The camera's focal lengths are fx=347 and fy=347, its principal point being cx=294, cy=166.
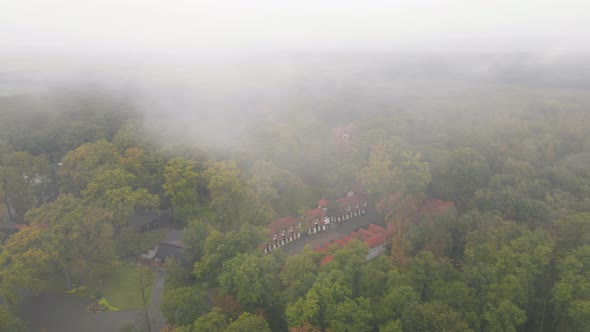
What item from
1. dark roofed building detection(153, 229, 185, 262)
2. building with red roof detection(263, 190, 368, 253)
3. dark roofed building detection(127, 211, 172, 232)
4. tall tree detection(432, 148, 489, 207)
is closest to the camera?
dark roofed building detection(153, 229, 185, 262)

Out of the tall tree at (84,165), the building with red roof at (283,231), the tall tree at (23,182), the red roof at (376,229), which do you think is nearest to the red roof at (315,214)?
the building with red roof at (283,231)

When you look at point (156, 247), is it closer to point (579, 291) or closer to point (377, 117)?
point (579, 291)

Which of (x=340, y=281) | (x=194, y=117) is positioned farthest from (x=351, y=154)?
(x=194, y=117)

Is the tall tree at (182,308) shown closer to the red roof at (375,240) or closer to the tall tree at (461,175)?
the red roof at (375,240)

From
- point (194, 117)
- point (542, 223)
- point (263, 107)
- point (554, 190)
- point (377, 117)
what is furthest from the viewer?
point (263, 107)

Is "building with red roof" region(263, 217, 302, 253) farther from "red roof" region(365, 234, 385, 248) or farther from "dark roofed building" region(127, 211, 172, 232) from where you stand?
"dark roofed building" region(127, 211, 172, 232)

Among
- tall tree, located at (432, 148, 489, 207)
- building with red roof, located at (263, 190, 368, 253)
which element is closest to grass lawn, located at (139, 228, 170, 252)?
building with red roof, located at (263, 190, 368, 253)

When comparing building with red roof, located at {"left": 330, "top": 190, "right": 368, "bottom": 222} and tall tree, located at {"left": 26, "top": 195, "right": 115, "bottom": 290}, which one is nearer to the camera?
tall tree, located at {"left": 26, "top": 195, "right": 115, "bottom": 290}
